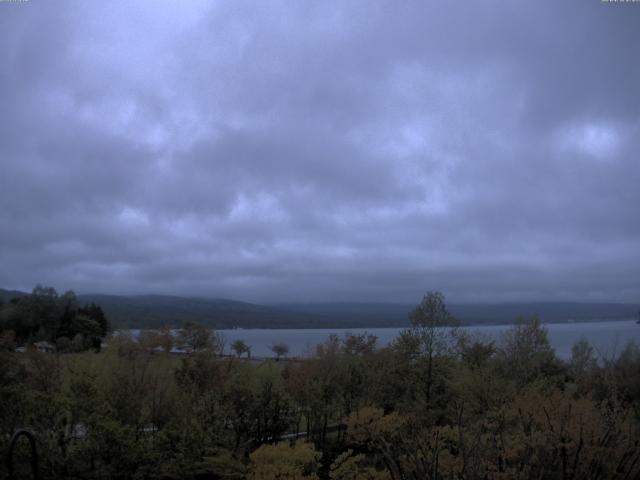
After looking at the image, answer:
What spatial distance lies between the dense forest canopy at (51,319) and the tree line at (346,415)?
52.1 meters

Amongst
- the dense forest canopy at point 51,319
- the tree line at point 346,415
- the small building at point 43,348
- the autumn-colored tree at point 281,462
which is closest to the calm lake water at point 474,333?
the tree line at point 346,415

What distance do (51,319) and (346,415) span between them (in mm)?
75727

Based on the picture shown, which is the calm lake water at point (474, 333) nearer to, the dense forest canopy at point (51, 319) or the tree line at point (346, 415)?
the tree line at point (346, 415)

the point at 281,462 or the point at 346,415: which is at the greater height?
the point at 281,462

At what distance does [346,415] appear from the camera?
23422mm

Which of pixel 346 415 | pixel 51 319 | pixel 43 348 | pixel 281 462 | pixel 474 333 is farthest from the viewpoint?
pixel 51 319

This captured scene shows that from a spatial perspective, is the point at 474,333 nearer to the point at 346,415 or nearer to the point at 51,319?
the point at 346,415

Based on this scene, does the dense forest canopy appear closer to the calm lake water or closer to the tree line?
the calm lake water

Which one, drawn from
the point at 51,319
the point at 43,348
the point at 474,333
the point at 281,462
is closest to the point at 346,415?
the point at 281,462

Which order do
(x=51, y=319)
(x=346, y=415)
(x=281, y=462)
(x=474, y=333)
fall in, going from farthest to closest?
(x=51, y=319) → (x=474, y=333) → (x=346, y=415) → (x=281, y=462)

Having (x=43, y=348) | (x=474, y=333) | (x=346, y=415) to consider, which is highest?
(x=474, y=333)

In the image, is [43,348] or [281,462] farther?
[43,348]

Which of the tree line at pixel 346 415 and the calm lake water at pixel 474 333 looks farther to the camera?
the calm lake water at pixel 474 333

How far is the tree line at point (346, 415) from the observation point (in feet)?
35.2
